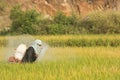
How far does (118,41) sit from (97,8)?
919cm

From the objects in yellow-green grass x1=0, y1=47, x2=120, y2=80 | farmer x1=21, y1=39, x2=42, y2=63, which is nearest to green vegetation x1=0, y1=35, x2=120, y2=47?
farmer x1=21, y1=39, x2=42, y2=63

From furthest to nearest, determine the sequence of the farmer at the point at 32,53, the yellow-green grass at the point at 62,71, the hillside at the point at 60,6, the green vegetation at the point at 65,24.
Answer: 1. the hillside at the point at 60,6
2. the green vegetation at the point at 65,24
3. the farmer at the point at 32,53
4. the yellow-green grass at the point at 62,71

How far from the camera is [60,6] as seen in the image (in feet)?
67.0

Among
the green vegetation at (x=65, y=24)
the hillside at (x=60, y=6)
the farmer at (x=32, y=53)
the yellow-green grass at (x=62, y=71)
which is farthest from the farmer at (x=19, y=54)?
the hillside at (x=60, y=6)

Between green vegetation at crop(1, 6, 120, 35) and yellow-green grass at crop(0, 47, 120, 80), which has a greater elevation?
yellow-green grass at crop(0, 47, 120, 80)

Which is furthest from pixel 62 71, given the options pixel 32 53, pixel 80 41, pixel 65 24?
pixel 65 24

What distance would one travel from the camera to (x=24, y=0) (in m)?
20.6

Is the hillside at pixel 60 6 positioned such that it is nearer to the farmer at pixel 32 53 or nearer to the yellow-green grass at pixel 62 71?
the farmer at pixel 32 53

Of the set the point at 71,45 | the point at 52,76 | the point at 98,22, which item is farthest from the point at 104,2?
the point at 52,76

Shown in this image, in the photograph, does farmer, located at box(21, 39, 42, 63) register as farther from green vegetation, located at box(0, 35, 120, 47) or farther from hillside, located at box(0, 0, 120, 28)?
hillside, located at box(0, 0, 120, 28)

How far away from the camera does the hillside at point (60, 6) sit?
19.9 m

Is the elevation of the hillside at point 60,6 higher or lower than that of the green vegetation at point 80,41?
higher

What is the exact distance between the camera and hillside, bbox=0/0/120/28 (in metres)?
19.9

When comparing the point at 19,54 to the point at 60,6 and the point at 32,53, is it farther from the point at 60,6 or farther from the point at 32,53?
the point at 60,6
